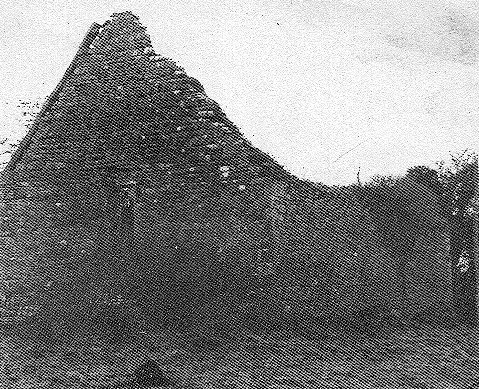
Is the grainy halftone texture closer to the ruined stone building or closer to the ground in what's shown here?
the ruined stone building

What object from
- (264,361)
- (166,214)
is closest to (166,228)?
(166,214)

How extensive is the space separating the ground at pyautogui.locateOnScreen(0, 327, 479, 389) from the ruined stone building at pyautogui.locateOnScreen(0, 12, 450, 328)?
0.53 m

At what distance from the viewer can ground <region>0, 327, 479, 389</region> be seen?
222 inches

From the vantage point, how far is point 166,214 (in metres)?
7.21

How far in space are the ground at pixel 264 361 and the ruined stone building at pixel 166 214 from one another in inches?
20.9

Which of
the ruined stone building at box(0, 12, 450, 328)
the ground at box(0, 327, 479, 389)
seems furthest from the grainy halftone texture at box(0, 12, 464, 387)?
the ground at box(0, 327, 479, 389)

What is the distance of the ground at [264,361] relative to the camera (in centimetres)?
564

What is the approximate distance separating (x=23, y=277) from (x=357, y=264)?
5.03 metres

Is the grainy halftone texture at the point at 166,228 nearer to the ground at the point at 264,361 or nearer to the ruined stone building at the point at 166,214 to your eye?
the ruined stone building at the point at 166,214

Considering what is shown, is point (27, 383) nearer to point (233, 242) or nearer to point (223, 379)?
point (223, 379)

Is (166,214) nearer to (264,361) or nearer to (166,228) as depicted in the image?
(166,228)

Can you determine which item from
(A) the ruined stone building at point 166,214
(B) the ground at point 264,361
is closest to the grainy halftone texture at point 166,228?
(A) the ruined stone building at point 166,214

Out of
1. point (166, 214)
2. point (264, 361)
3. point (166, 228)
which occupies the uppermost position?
point (166, 214)

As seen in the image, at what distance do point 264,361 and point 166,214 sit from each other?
2.50 metres
